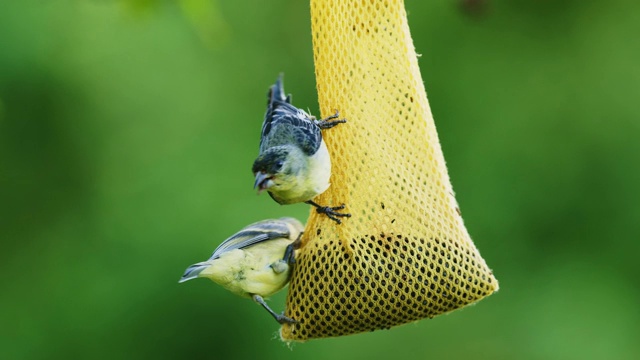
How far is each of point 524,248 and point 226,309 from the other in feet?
7.70

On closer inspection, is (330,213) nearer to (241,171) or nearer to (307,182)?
(307,182)

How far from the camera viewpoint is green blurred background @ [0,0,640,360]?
7.02m

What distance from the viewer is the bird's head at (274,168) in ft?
11.1

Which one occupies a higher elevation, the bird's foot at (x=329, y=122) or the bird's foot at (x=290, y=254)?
the bird's foot at (x=329, y=122)

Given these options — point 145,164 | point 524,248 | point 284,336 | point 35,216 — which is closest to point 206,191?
point 145,164

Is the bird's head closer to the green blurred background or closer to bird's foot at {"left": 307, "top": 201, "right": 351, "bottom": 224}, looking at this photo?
bird's foot at {"left": 307, "top": 201, "right": 351, "bottom": 224}

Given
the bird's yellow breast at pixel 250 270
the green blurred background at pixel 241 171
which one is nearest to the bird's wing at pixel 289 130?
the bird's yellow breast at pixel 250 270

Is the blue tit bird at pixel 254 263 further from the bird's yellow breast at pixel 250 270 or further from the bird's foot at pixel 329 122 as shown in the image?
the bird's foot at pixel 329 122

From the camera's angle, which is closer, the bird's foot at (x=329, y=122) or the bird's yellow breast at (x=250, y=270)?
the bird's yellow breast at (x=250, y=270)

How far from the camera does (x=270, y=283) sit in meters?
3.69

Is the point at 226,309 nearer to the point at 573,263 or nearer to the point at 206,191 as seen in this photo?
the point at 206,191

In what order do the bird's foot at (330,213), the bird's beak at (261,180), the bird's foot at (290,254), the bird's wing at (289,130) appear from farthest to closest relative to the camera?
1. the bird's foot at (290,254)
2. the bird's foot at (330,213)
3. the bird's wing at (289,130)
4. the bird's beak at (261,180)

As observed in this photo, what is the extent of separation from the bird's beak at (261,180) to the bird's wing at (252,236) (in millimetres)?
354

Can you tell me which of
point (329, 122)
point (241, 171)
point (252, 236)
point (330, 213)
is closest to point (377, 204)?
point (330, 213)
